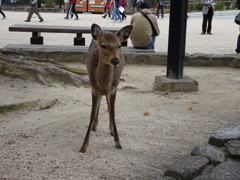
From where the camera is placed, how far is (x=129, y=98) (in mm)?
6629

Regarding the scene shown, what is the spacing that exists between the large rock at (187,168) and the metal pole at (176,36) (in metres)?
3.76

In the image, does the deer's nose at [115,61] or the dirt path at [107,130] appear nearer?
the deer's nose at [115,61]

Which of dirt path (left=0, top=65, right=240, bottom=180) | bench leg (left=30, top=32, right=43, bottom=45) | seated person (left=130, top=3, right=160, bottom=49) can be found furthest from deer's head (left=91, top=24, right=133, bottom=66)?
bench leg (left=30, top=32, right=43, bottom=45)

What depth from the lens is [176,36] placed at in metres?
7.27

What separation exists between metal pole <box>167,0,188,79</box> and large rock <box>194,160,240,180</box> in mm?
3825

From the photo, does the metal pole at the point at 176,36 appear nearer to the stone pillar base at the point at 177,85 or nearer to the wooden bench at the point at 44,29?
the stone pillar base at the point at 177,85

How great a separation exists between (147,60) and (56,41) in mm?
4972

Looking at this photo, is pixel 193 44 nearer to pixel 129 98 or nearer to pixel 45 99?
pixel 129 98

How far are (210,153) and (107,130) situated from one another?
1.53m

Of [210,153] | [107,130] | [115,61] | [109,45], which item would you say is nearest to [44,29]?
[107,130]

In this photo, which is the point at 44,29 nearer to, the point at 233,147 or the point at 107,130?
the point at 107,130

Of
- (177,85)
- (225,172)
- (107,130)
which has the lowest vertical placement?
(107,130)

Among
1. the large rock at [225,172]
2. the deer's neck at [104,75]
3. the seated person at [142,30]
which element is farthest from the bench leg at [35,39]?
the large rock at [225,172]

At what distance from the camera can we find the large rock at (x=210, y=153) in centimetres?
384
